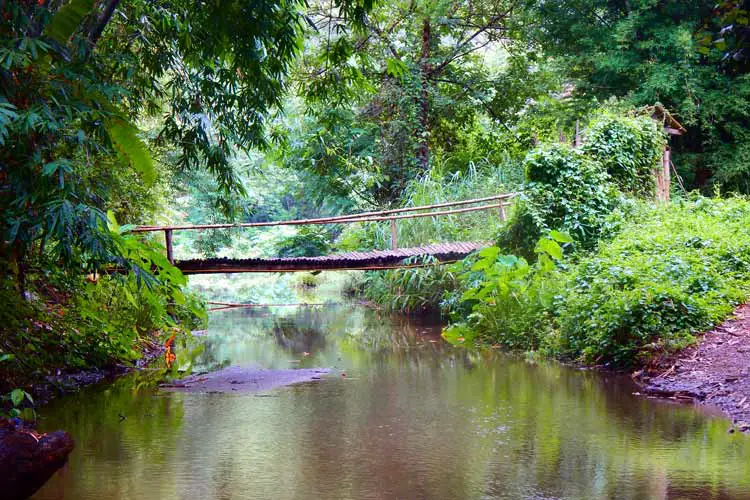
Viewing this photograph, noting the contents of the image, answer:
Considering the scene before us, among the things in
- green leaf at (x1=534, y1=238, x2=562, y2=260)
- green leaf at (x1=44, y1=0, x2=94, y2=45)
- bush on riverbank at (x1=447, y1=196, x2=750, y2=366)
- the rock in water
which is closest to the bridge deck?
bush on riverbank at (x1=447, y1=196, x2=750, y2=366)

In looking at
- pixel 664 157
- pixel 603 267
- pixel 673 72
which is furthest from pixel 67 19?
pixel 673 72

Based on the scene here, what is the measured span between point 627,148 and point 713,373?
4866mm

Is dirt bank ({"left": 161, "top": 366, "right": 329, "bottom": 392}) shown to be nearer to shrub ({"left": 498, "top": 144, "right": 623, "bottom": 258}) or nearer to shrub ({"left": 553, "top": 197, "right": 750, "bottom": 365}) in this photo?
shrub ({"left": 553, "top": 197, "right": 750, "bottom": 365})

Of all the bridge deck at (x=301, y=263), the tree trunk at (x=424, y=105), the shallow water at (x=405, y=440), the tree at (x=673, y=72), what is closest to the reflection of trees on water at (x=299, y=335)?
the bridge deck at (x=301, y=263)

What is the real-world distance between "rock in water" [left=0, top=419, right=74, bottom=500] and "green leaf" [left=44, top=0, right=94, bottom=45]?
2420 millimetres

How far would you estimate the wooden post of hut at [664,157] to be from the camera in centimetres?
1048

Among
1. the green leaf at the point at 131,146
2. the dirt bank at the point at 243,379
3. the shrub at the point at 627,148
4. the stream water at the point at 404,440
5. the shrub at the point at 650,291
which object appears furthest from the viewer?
the shrub at the point at 627,148

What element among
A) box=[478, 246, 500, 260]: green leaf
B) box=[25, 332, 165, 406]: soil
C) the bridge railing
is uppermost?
the bridge railing

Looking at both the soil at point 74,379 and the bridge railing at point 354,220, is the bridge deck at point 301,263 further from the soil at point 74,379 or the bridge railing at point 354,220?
the soil at point 74,379

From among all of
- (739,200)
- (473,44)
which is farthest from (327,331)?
(473,44)

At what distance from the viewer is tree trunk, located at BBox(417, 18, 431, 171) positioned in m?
13.9

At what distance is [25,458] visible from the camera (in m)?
3.17

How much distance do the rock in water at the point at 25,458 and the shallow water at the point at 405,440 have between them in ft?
0.48

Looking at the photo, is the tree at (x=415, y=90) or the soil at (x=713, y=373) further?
the tree at (x=415, y=90)
